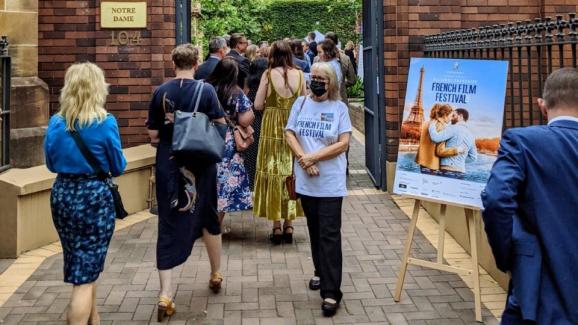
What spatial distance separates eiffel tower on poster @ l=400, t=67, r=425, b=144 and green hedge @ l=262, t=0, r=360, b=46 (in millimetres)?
27797

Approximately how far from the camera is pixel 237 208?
6.67 metres

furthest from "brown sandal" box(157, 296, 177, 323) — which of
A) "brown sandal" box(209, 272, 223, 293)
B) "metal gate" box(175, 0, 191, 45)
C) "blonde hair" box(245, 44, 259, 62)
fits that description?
"blonde hair" box(245, 44, 259, 62)

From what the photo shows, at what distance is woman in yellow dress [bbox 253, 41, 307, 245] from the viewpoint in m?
6.61

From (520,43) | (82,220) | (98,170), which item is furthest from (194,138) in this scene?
(520,43)

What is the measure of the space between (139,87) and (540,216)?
6.64 m

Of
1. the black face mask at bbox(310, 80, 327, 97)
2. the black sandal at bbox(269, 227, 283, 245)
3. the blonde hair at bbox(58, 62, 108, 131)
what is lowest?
the black sandal at bbox(269, 227, 283, 245)

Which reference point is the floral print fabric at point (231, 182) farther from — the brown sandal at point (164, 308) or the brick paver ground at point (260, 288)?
the brown sandal at point (164, 308)

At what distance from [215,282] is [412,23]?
4764 millimetres

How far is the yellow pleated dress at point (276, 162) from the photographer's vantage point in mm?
6652

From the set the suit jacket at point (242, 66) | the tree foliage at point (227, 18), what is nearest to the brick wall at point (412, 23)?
the suit jacket at point (242, 66)

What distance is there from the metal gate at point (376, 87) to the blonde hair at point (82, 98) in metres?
5.19

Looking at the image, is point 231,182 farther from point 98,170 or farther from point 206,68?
point 98,170

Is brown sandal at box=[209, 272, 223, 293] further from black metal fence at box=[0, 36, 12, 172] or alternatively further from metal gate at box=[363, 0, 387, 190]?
metal gate at box=[363, 0, 387, 190]

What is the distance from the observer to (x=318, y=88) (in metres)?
4.97
